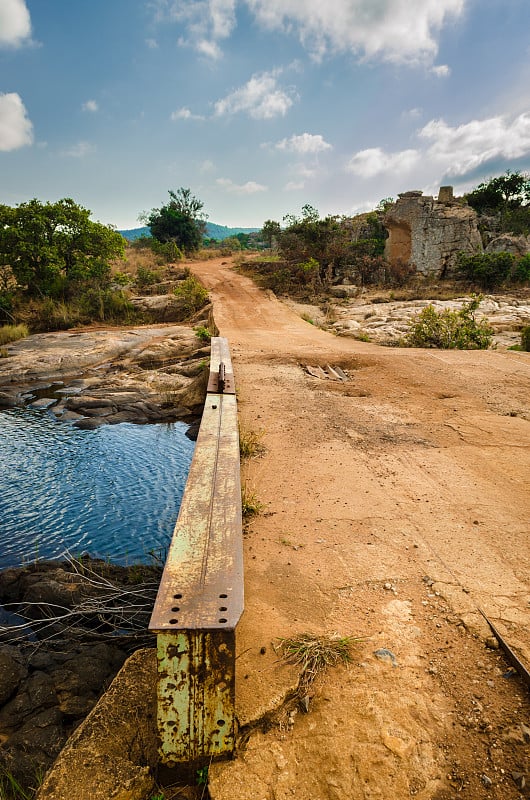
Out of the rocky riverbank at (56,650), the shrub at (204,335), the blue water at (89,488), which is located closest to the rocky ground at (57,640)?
the rocky riverbank at (56,650)

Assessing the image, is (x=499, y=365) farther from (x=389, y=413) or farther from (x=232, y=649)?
(x=232, y=649)

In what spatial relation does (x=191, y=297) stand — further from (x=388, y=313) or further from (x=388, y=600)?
(x=388, y=600)

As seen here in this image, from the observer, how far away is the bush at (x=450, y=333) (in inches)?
428

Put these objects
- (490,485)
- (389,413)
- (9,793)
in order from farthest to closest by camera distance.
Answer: (389,413), (490,485), (9,793)

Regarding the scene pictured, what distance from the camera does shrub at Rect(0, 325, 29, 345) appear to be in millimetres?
13703

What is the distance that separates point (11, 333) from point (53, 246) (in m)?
4.05

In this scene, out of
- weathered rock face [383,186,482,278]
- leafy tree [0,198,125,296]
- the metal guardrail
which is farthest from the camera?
weathered rock face [383,186,482,278]

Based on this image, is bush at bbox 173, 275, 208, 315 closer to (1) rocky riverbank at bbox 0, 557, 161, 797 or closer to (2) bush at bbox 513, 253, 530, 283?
(2) bush at bbox 513, 253, 530, 283

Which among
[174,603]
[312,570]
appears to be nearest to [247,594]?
[312,570]

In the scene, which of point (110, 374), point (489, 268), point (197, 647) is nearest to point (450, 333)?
point (110, 374)

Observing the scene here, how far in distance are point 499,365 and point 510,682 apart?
758cm

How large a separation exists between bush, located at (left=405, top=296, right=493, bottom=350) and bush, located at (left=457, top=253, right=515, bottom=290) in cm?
823

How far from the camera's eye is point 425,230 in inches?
Result: 808

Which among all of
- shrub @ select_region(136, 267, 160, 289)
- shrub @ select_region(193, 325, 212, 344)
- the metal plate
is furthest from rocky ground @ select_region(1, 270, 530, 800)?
shrub @ select_region(136, 267, 160, 289)
